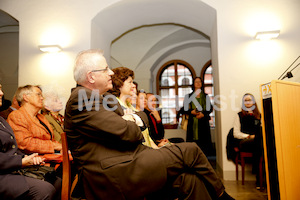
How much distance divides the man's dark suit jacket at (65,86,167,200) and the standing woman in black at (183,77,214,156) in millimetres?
3800

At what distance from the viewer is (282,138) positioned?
6.50 ft

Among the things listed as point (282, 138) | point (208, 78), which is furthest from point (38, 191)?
point (208, 78)

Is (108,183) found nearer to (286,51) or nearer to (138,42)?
(286,51)

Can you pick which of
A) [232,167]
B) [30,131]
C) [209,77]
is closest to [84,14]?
[30,131]

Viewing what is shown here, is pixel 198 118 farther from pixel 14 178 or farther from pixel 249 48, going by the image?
pixel 14 178

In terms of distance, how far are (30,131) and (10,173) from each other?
665mm

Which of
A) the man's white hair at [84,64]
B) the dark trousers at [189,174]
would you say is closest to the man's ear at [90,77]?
the man's white hair at [84,64]

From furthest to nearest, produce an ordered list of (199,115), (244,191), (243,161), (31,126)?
(199,115) < (243,161) < (244,191) < (31,126)

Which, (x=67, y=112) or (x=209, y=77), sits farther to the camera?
(x=209, y=77)

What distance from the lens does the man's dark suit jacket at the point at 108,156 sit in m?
1.37

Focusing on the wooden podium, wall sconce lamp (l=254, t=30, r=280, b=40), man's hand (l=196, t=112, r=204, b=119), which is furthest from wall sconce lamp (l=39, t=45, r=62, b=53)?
the wooden podium

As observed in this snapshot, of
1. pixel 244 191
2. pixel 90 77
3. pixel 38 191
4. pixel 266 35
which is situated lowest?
pixel 244 191

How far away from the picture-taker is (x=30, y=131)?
88.6 inches

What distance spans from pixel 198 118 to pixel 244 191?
2254mm
